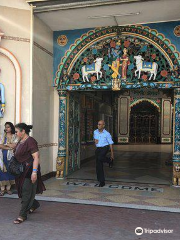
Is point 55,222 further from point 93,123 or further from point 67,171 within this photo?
point 93,123

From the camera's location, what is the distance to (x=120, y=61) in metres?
6.98

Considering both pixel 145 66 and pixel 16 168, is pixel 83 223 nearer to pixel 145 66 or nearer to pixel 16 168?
pixel 16 168

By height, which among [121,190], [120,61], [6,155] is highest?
[120,61]

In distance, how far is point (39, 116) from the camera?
683cm

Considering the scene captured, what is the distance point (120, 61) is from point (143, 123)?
14.9 meters

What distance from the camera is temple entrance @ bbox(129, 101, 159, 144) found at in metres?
21.3

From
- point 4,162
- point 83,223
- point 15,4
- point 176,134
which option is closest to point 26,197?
point 83,223

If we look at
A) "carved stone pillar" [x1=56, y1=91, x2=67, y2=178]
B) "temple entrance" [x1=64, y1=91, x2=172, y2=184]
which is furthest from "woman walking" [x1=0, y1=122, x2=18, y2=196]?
"temple entrance" [x1=64, y1=91, x2=172, y2=184]

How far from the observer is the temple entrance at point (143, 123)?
2130cm

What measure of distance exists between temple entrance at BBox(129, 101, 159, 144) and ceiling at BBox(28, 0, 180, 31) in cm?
1481

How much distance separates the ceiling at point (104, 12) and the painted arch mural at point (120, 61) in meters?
0.31

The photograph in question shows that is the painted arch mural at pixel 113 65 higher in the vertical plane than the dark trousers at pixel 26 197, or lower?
higher

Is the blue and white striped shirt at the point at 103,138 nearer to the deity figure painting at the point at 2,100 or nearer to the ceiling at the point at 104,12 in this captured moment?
the deity figure painting at the point at 2,100

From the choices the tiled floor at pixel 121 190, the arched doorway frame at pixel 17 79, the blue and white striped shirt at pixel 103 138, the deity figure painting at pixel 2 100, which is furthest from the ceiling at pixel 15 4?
the tiled floor at pixel 121 190
